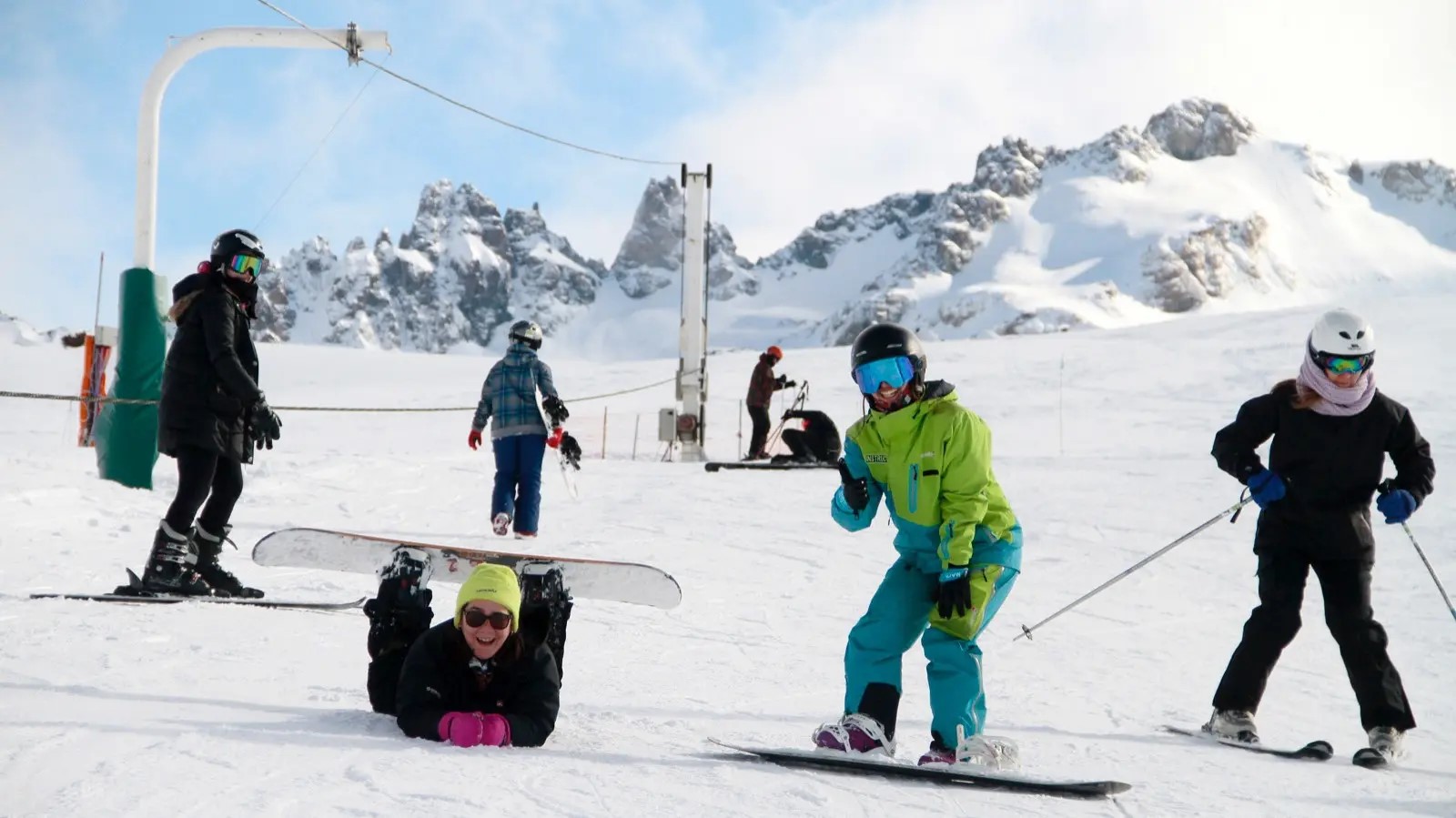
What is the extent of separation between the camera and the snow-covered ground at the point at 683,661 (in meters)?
2.67

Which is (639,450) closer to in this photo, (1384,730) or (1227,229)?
(1384,730)

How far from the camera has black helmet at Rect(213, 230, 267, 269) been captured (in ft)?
16.2

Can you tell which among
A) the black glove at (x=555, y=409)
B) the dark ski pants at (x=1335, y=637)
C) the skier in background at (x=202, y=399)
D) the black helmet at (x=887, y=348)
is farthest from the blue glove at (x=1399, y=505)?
the black glove at (x=555, y=409)

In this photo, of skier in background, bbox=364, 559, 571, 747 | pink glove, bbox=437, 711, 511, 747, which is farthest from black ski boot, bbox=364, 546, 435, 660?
pink glove, bbox=437, 711, 511, 747

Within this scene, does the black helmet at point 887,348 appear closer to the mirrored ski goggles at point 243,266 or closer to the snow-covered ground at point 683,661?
the snow-covered ground at point 683,661

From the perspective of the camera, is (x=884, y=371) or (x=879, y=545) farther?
(x=879, y=545)

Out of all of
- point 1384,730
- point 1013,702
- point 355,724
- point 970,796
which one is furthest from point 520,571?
point 1384,730

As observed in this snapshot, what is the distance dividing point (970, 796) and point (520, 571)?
5.24ft

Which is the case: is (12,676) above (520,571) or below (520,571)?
below

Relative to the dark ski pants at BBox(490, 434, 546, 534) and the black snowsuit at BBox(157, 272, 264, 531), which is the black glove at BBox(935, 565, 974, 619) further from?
the dark ski pants at BBox(490, 434, 546, 534)

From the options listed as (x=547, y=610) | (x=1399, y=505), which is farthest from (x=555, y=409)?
(x=1399, y=505)

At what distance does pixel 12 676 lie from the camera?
3.46 metres

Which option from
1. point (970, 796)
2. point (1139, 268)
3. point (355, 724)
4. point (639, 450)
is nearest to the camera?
point (970, 796)

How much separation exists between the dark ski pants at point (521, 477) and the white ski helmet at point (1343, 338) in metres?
5.23
